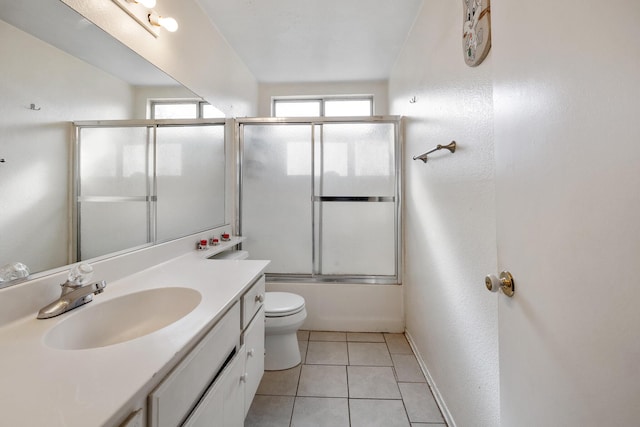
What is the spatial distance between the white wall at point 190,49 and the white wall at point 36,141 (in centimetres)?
27

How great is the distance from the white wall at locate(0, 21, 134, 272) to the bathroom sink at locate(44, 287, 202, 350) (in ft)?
0.79

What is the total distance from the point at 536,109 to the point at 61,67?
57.4 inches

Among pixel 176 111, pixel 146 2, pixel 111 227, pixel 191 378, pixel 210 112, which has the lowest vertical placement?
pixel 191 378

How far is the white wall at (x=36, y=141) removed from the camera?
2.62 ft

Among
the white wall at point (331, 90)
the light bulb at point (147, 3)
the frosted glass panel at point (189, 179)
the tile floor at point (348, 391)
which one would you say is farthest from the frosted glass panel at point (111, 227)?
the white wall at point (331, 90)

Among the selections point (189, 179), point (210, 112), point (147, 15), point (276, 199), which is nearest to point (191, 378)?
point (189, 179)

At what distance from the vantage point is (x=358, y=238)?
100 inches

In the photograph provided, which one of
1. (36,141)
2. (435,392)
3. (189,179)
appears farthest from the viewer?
(189,179)

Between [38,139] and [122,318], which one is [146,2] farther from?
[122,318]

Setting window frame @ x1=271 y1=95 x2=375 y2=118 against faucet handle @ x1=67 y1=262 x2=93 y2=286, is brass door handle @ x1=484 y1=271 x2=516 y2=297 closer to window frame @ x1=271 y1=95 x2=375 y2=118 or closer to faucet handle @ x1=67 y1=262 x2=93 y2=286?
faucet handle @ x1=67 y1=262 x2=93 y2=286

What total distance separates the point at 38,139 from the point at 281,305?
1.47 meters

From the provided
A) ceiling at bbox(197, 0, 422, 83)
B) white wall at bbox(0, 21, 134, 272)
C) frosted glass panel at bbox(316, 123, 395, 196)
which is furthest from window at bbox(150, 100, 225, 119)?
frosted glass panel at bbox(316, 123, 395, 196)

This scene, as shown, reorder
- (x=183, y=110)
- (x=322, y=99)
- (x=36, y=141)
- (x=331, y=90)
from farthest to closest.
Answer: (x=322, y=99), (x=331, y=90), (x=183, y=110), (x=36, y=141)

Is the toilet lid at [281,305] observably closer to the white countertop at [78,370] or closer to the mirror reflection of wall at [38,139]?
the white countertop at [78,370]
